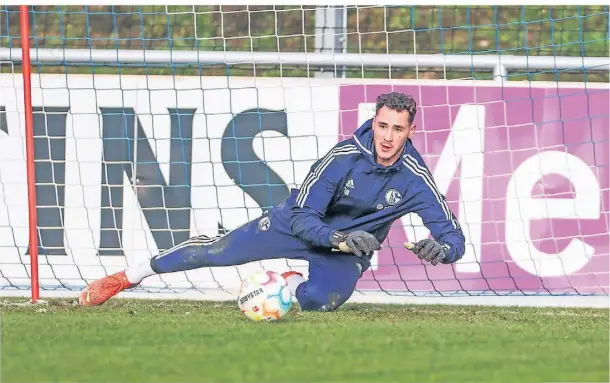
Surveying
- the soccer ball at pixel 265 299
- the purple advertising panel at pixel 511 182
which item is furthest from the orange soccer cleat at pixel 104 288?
the purple advertising panel at pixel 511 182

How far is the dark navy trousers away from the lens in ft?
24.1

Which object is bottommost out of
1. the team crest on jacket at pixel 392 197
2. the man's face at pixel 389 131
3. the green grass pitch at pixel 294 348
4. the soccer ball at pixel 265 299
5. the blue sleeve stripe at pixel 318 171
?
the green grass pitch at pixel 294 348

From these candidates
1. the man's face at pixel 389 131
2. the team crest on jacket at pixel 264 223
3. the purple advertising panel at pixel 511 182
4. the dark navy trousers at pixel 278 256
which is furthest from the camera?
the purple advertising panel at pixel 511 182

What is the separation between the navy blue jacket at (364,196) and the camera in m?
7.05

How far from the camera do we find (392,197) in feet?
23.7

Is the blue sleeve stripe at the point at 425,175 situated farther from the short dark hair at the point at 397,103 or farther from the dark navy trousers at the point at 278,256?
the dark navy trousers at the point at 278,256

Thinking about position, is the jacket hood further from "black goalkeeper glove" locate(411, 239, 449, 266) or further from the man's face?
"black goalkeeper glove" locate(411, 239, 449, 266)

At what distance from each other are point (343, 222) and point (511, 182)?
2.43 metres

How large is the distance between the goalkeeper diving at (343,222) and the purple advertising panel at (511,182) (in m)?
1.82

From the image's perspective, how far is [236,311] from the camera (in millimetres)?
7613

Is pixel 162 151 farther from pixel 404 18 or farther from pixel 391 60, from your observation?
pixel 404 18

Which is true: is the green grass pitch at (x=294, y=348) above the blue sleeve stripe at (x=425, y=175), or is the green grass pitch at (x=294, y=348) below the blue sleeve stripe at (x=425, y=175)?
below

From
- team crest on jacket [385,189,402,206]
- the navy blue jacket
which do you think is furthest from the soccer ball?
team crest on jacket [385,189,402,206]

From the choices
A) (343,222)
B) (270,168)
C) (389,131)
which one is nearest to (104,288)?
(343,222)
